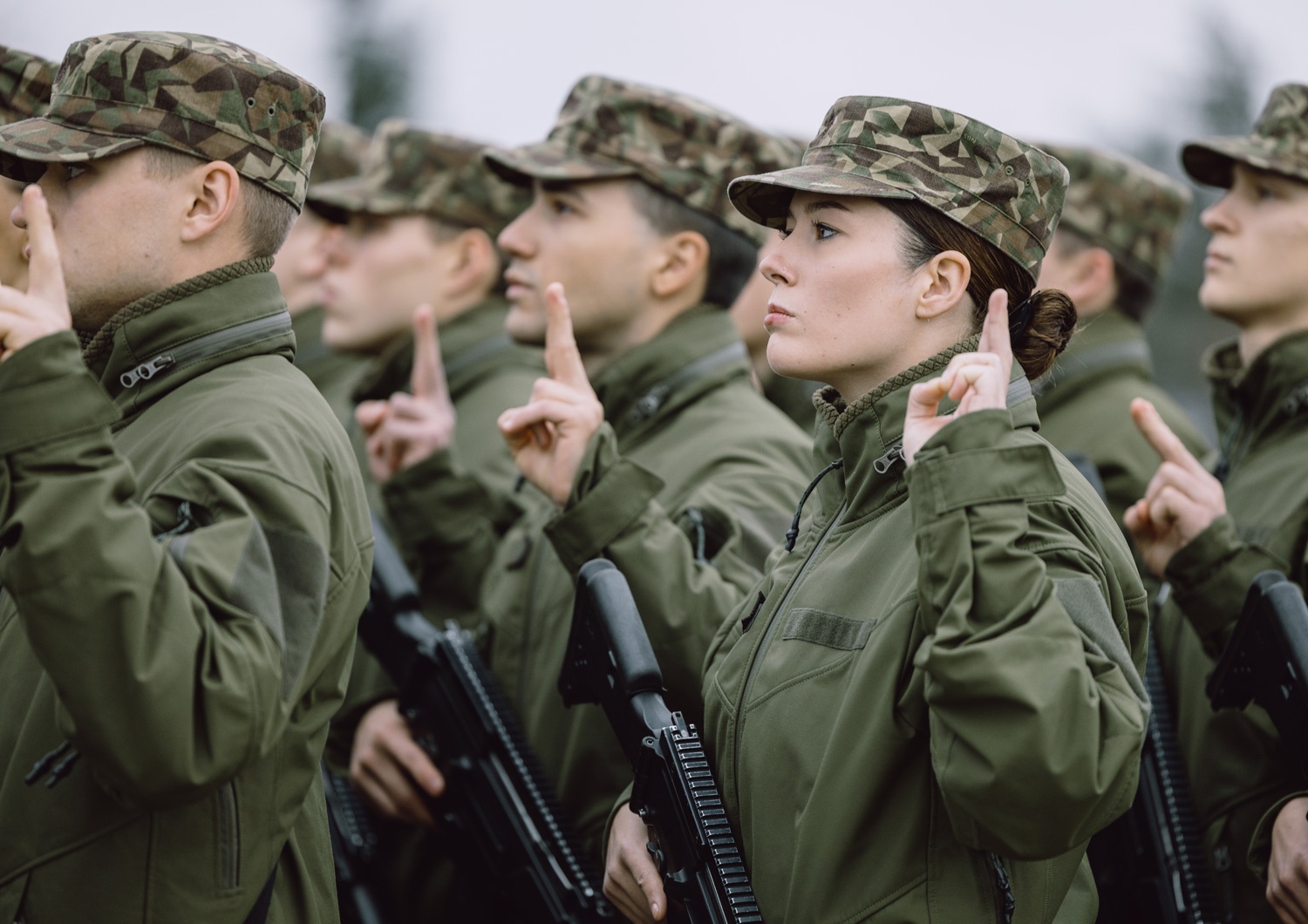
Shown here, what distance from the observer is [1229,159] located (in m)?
4.70

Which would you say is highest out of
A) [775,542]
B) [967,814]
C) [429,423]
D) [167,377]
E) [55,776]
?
[167,377]

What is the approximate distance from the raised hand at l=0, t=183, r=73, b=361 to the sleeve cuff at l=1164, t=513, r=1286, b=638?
282cm

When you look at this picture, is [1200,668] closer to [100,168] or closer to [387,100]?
[100,168]

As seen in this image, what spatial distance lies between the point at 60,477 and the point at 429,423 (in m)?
2.70

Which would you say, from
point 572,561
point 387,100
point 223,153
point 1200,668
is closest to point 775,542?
point 572,561

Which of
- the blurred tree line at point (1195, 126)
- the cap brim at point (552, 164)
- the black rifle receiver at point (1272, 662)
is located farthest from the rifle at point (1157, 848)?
the blurred tree line at point (1195, 126)

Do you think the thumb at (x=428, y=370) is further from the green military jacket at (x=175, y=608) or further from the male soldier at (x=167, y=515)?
the green military jacket at (x=175, y=608)

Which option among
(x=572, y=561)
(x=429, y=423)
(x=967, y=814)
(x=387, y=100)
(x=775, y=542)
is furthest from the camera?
(x=387, y=100)

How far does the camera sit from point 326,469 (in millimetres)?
2744

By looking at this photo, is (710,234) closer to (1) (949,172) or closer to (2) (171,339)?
(1) (949,172)

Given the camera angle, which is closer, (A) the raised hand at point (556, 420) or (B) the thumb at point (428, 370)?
(A) the raised hand at point (556, 420)

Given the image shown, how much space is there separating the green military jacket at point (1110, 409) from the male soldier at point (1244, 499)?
1.21 feet

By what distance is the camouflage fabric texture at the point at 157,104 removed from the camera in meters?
2.81

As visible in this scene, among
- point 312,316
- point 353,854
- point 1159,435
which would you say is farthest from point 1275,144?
point 312,316
